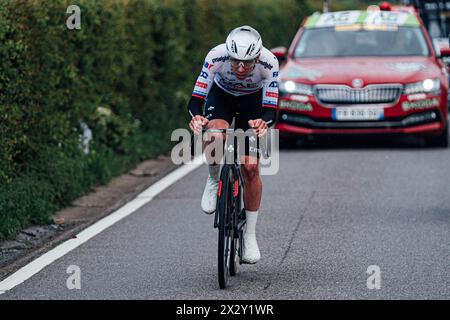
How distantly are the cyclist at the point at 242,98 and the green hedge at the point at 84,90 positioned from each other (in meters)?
2.37

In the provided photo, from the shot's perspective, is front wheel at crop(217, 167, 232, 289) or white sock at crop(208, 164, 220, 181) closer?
front wheel at crop(217, 167, 232, 289)

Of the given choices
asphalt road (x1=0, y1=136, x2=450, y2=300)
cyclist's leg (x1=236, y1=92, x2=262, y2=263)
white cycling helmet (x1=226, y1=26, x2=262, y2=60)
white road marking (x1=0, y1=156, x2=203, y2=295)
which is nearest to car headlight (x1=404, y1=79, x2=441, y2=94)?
asphalt road (x1=0, y1=136, x2=450, y2=300)

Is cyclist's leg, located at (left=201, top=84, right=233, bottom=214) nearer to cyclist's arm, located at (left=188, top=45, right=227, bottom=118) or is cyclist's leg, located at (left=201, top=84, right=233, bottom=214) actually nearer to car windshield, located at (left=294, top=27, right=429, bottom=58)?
cyclist's arm, located at (left=188, top=45, right=227, bottom=118)

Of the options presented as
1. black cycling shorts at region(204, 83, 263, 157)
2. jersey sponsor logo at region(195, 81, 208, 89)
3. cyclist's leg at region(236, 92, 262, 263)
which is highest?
jersey sponsor logo at region(195, 81, 208, 89)

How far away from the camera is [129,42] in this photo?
1641 cm

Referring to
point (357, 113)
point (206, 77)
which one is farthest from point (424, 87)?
point (206, 77)

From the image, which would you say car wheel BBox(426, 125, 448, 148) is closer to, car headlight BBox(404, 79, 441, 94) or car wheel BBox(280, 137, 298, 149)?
car headlight BBox(404, 79, 441, 94)

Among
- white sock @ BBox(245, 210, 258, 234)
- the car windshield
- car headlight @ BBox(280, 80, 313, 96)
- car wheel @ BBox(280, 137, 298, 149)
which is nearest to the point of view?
white sock @ BBox(245, 210, 258, 234)

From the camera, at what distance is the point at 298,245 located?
10422mm

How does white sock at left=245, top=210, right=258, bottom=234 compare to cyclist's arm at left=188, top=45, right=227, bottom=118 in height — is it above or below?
below

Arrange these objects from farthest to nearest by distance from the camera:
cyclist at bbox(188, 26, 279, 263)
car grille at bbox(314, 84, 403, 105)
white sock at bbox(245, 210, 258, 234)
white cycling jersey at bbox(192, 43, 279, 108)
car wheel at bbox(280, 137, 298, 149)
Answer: car wheel at bbox(280, 137, 298, 149) < car grille at bbox(314, 84, 403, 105) < white sock at bbox(245, 210, 258, 234) < white cycling jersey at bbox(192, 43, 279, 108) < cyclist at bbox(188, 26, 279, 263)

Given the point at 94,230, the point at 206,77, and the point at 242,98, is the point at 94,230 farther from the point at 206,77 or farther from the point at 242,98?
the point at 206,77

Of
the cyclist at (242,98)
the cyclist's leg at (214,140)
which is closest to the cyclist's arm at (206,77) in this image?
the cyclist at (242,98)

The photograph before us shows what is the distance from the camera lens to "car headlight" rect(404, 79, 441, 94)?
1734 cm
